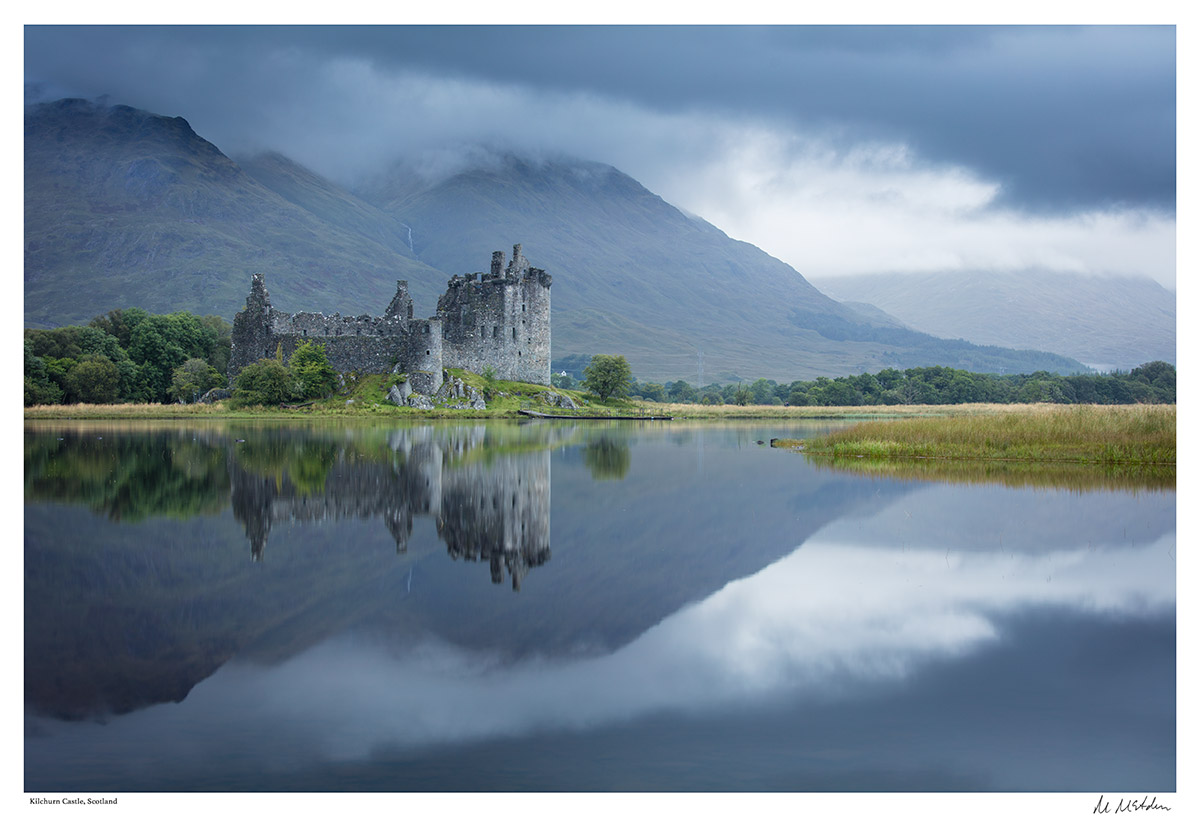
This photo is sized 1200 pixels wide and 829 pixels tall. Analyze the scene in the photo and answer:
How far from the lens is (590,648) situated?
27.7ft

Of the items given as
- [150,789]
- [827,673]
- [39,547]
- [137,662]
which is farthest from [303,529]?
[827,673]

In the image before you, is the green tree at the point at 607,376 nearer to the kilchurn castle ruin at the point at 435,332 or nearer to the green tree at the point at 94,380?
the kilchurn castle ruin at the point at 435,332

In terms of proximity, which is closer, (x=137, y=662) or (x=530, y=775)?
(x=530, y=775)

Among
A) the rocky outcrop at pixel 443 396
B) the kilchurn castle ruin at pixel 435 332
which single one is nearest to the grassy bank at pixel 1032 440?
the rocky outcrop at pixel 443 396

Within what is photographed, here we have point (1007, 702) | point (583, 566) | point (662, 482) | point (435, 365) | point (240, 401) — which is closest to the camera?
point (1007, 702)

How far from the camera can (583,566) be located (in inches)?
468

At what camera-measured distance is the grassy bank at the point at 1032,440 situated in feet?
88.5

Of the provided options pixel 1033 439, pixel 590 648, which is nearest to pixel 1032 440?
pixel 1033 439

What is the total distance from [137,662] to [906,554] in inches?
390

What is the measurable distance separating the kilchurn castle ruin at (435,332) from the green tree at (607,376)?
410cm

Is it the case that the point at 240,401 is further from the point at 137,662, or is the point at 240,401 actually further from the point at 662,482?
the point at 137,662

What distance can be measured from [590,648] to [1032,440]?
25.2 m

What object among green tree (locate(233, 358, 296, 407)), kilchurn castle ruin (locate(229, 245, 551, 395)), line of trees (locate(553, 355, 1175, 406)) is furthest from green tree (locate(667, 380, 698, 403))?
green tree (locate(233, 358, 296, 407))
